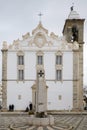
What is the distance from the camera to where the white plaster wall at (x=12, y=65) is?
149ft

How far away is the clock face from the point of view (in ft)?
151

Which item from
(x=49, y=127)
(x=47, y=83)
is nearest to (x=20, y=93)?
(x=47, y=83)

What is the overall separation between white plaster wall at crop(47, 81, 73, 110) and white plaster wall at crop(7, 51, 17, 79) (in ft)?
14.1

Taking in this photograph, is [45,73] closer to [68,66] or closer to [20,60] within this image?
[68,66]

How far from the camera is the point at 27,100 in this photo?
45156 millimetres

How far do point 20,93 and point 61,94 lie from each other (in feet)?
16.1

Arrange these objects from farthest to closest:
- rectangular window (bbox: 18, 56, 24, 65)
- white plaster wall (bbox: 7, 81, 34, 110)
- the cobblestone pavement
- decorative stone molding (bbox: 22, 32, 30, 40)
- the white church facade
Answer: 1. decorative stone molding (bbox: 22, 32, 30, 40)
2. rectangular window (bbox: 18, 56, 24, 65)
3. the white church facade
4. white plaster wall (bbox: 7, 81, 34, 110)
5. the cobblestone pavement

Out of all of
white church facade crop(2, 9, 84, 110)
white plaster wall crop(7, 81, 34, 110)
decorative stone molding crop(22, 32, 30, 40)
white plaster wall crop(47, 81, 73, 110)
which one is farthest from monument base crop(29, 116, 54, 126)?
decorative stone molding crop(22, 32, 30, 40)

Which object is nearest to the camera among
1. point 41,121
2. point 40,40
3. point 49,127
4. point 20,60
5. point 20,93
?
point 49,127

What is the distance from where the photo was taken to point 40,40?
46.2m

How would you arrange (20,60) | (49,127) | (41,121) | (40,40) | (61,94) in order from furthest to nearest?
(40,40) → (20,60) → (61,94) → (41,121) → (49,127)

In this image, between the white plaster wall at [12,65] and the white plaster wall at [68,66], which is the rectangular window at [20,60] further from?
the white plaster wall at [68,66]

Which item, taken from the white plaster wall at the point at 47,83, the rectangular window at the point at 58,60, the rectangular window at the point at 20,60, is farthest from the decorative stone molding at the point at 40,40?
the rectangular window at the point at 20,60

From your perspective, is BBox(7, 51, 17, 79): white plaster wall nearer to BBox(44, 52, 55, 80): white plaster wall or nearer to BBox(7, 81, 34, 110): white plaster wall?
BBox(7, 81, 34, 110): white plaster wall
